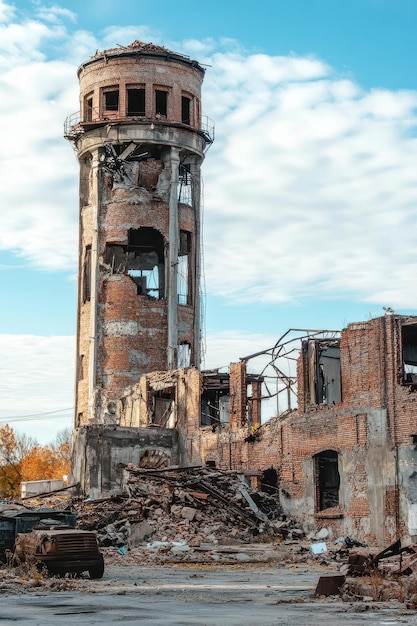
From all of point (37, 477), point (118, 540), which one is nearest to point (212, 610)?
point (118, 540)

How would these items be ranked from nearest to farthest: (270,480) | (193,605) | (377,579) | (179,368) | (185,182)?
1. (193,605)
2. (377,579)
3. (270,480)
4. (179,368)
5. (185,182)

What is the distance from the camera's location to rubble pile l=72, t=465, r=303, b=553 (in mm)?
25859

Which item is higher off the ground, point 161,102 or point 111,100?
point 111,100

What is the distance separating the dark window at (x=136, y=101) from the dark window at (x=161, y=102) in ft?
2.30

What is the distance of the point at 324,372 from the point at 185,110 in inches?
972

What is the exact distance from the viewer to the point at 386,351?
86.3 feet

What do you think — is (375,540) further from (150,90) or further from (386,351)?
(150,90)

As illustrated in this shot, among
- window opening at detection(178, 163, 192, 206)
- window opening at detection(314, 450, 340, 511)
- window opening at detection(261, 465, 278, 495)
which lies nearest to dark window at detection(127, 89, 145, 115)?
window opening at detection(178, 163, 192, 206)

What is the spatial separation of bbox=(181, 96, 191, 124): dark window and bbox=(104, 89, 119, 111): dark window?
3325 mm

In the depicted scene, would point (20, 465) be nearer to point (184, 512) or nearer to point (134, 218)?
point (134, 218)

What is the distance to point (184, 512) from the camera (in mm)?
27156

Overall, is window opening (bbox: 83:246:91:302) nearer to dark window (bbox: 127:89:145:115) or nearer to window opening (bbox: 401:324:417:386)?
dark window (bbox: 127:89:145:115)

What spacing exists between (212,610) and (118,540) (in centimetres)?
1303

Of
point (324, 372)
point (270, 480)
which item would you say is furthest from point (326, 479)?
point (324, 372)
